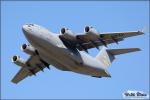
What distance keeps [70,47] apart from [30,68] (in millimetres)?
4536

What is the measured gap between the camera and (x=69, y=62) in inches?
1174

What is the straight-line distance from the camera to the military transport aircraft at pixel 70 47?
1137 inches

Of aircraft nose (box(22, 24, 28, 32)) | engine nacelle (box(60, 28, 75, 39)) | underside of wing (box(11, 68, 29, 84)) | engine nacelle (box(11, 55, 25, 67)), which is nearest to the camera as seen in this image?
aircraft nose (box(22, 24, 28, 32))

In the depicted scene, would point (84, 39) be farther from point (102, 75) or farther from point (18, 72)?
point (18, 72)

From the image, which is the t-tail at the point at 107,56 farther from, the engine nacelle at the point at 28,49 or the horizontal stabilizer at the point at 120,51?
the engine nacelle at the point at 28,49

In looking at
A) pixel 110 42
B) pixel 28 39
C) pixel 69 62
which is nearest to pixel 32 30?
pixel 28 39

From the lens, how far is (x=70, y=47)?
30.5 meters

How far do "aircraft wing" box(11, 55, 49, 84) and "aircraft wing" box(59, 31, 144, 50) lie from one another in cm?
376

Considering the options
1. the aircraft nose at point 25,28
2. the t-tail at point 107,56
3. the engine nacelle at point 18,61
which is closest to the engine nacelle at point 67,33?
the aircraft nose at point 25,28

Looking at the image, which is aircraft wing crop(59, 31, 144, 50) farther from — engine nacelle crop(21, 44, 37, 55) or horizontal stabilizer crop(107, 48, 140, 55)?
engine nacelle crop(21, 44, 37, 55)

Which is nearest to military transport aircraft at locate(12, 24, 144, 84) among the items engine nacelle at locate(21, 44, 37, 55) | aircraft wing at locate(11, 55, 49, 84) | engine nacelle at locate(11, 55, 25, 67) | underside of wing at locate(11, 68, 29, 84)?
engine nacelle at locate(21, 44, 37, 55)

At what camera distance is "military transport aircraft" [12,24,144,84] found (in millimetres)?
28875

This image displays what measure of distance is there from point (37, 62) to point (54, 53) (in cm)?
457

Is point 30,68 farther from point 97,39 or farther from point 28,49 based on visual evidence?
point 97,39
